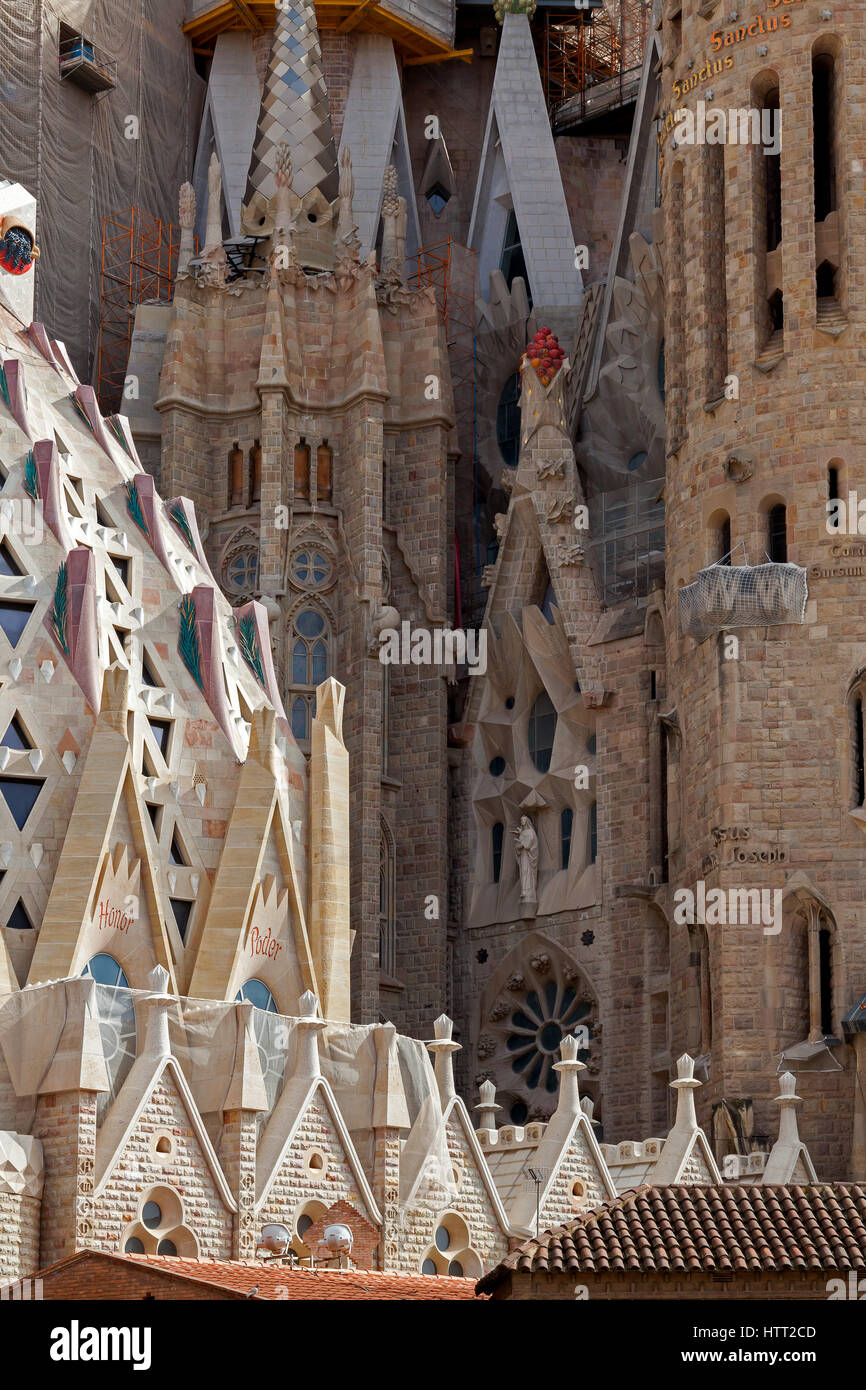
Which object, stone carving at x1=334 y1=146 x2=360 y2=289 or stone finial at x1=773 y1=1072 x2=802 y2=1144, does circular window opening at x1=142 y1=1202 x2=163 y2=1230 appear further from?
stone carving at x1=334 y1=146 x2=360 y2=289

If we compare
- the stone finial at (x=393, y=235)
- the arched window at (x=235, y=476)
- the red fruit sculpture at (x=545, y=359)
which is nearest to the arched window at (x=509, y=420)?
the stone finial at (x=393, y=235)

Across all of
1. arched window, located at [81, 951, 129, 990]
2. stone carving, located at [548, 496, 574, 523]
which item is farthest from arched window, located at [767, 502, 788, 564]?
arched window, located at [81, 951, 129, 990]

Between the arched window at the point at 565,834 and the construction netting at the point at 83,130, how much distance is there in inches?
546

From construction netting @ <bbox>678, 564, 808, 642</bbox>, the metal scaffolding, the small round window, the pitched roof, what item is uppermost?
the metal scaffolding

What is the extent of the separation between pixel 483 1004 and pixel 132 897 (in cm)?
1120

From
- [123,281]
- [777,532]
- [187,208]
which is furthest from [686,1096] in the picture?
[123,281]

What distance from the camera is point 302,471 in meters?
58.1

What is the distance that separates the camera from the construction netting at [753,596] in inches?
1935

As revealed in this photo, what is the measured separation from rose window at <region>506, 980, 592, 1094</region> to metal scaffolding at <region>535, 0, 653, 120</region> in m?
22.2

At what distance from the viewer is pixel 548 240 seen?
63.2 m

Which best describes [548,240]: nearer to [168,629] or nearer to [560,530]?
[560,530]

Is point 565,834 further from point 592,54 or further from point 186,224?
point 592,54

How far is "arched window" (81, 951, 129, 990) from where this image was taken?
45.7 metres

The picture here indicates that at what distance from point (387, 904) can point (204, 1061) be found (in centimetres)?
1214
